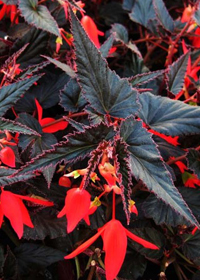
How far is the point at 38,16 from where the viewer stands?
858 millimetres

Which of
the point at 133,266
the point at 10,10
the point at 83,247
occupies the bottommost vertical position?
the point at 133,266

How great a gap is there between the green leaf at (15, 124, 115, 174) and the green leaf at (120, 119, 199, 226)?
0.15 ft

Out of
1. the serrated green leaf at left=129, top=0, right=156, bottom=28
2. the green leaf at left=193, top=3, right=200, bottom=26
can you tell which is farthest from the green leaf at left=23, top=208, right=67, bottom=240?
the serrated green leaf at left=129, top=0, right=156, bottom=28

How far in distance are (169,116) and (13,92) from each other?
0.27 metres

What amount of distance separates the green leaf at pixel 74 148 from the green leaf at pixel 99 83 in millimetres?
75

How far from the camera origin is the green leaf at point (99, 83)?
2.04 ft

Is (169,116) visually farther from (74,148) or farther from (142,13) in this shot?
(142,13)

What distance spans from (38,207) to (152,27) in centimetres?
62

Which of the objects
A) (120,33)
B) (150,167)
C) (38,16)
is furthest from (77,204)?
(120,33)

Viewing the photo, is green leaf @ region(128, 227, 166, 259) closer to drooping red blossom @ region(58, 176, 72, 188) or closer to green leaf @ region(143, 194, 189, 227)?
green leaf @ region(143, 194, 189, 227)

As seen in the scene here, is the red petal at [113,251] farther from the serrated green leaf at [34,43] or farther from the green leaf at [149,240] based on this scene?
the serrated green leaf at [34,43]

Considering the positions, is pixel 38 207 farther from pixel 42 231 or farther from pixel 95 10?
pixel 95 10

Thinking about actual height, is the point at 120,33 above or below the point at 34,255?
above

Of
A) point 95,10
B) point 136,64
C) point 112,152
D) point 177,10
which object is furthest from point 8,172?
point 177,10
